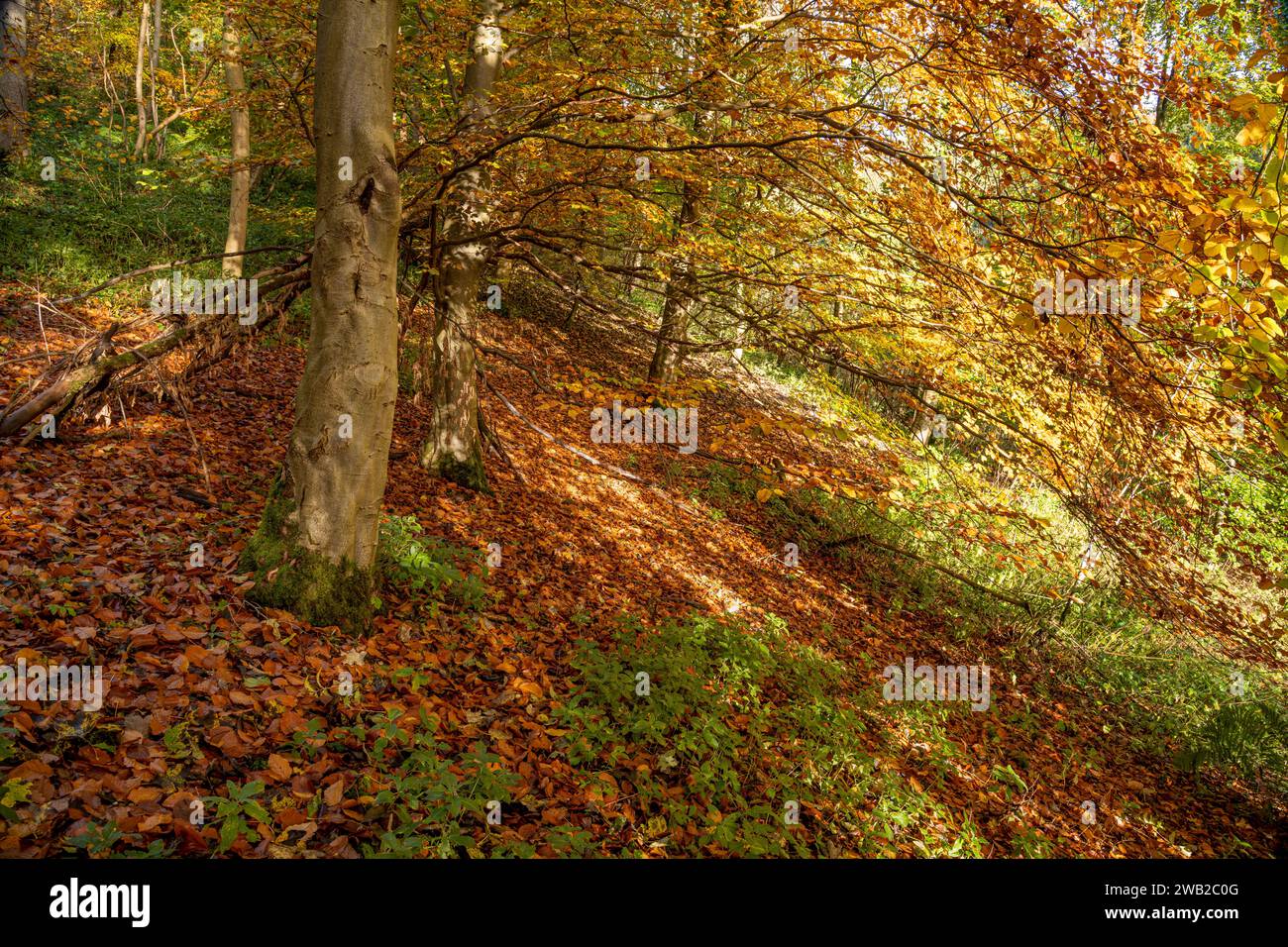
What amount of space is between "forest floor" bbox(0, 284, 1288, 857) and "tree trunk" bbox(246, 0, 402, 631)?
34 centimetres

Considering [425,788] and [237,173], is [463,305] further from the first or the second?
[237,173]

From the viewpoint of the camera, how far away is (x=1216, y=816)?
7.11 m

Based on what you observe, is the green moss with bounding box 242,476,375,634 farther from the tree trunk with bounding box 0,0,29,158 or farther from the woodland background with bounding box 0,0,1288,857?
the tree trunk with bounding box 0,0,29,158

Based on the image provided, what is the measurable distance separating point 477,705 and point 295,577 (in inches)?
57.2

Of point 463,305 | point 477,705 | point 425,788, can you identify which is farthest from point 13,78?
point 425,788

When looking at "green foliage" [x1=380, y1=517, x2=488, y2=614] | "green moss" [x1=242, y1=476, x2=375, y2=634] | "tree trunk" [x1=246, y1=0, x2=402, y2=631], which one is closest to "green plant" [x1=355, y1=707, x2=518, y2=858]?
"green moss" [x1=242, y1=476, x2=375, y2=634]

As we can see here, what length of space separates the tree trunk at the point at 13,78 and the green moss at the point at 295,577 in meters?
11.1

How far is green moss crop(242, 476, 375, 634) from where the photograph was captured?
4.20 m

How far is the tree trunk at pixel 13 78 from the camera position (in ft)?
Answer: 32.1

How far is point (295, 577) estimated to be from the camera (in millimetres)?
4215

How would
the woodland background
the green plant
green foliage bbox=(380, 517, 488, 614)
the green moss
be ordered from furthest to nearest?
green foliage bbox=(380, 517, 488, 614), the green moss, the woodland background, the green plant

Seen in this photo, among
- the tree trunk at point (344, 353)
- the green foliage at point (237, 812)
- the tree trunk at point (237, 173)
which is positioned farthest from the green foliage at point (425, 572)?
the tree trunk at point (237, 173)

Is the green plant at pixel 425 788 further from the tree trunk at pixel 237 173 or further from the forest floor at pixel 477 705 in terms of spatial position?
the tree trunk at pixel 237 173
